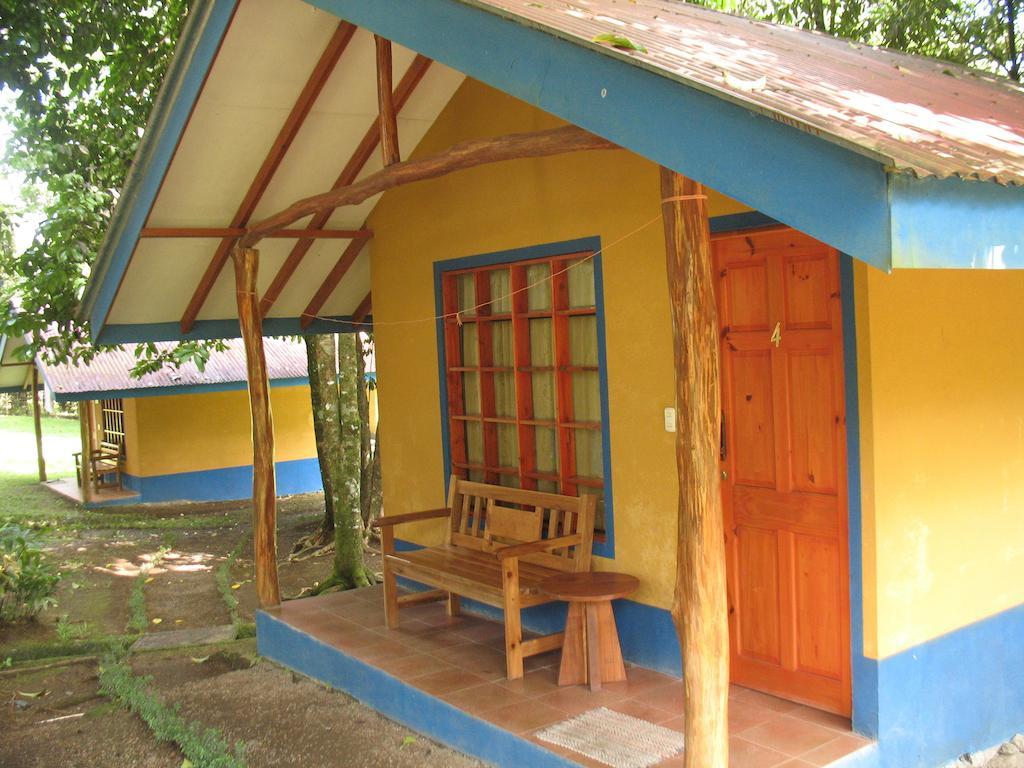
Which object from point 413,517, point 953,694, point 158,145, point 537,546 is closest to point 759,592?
point 953,694

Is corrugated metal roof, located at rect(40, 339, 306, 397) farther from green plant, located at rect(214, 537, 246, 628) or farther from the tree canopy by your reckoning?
the tree canopy

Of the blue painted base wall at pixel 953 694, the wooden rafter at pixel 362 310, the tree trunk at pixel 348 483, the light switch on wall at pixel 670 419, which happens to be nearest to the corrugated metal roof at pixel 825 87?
the light switch on wall at pixel 670 419

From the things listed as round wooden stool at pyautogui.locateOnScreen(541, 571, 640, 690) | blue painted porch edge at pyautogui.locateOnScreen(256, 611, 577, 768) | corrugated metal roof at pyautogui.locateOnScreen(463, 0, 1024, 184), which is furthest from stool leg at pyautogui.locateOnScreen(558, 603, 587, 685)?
corrugated metal roof at pyautogui.locateOnScreen(463, 0, 1024, 184)

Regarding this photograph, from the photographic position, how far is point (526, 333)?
6.78m

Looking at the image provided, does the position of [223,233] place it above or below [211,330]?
above

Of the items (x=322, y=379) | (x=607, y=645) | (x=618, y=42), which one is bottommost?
(x=607, y=645)

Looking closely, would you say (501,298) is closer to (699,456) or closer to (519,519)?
(519,519)

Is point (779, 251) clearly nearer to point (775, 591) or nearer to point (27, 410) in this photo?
point (775, 591)

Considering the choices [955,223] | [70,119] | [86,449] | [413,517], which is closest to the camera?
[955,223]

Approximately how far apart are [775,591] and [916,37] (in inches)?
393

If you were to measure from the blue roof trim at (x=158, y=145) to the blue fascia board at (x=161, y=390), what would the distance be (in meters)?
8.81

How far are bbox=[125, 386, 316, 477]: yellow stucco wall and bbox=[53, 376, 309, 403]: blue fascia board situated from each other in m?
0.49

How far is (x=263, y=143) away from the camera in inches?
260

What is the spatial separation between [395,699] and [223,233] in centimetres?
349
